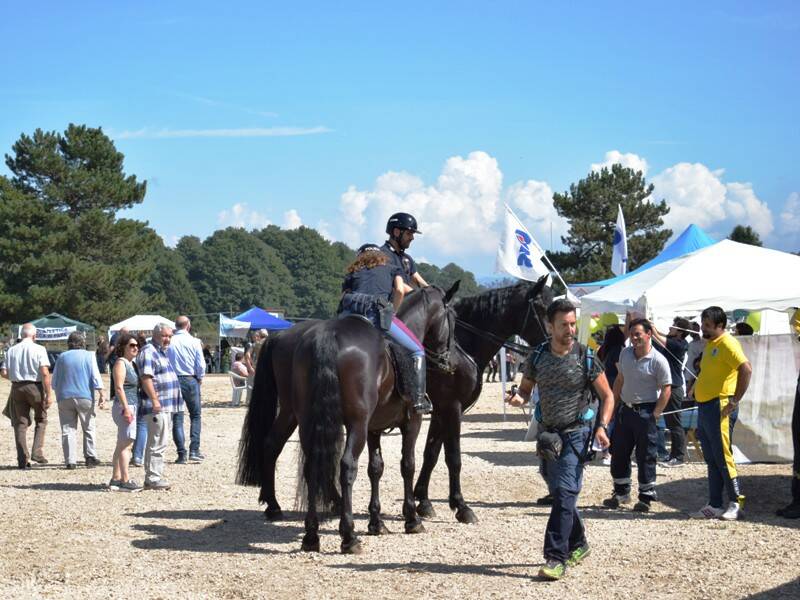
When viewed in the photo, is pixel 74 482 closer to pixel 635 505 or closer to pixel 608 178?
pixel 635 505

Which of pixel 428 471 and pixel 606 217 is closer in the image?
A: pixel 428 471

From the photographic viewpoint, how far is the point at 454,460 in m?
9.20

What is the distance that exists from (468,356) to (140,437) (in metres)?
5.15

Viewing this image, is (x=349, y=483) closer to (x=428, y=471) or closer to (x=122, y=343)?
(x=428, y=471)

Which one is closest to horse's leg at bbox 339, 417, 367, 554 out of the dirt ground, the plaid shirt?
the dirt ground

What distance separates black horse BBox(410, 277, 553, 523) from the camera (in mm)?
9273

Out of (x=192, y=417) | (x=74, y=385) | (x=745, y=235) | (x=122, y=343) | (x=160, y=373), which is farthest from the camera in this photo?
(x=745, y=235)

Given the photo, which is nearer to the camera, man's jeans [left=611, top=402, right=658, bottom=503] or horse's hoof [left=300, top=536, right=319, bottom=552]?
horse's hoof [left=300, top=536, right=319, bottom=552]

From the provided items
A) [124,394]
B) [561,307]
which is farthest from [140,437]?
[561,307]

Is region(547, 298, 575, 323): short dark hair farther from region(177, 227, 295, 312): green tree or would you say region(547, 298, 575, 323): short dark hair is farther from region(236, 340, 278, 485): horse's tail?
region(177, 227, 295, 312): green tree

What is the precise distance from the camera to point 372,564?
7.26 metres

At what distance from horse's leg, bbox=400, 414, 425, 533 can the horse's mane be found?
1800mm

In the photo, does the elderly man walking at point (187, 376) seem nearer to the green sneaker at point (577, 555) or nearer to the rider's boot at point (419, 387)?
the rider's boot at point (419, 387)

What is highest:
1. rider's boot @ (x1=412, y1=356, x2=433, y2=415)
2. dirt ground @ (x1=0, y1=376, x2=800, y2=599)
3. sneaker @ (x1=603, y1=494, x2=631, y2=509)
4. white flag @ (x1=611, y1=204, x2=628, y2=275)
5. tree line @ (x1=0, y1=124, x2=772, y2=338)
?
tree line @ (x1=0, y1=124, x2=772, y2=338)
